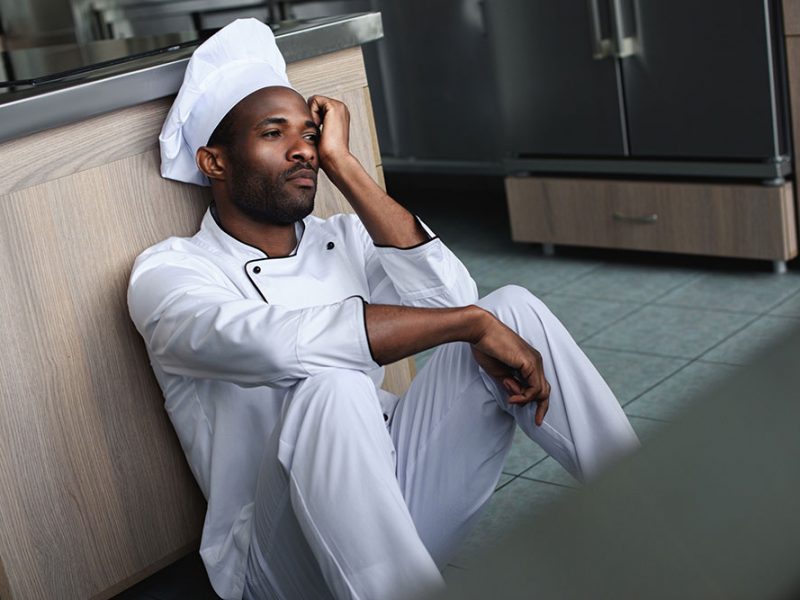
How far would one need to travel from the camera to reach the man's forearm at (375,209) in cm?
154

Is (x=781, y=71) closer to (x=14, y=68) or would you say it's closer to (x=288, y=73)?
(x=288, y=73)

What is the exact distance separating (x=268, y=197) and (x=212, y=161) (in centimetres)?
10

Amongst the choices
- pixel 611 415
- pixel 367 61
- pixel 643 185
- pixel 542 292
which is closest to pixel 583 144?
pixel 643 185

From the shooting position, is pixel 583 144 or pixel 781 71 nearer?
pixel 781 71

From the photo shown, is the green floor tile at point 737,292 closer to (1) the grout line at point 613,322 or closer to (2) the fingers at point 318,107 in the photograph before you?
(1) the grout line at point 613,322

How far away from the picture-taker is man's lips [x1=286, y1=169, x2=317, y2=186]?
1.49 m

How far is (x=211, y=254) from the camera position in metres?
1.49

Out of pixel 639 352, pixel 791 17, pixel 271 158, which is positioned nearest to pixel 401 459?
pixel 271 158

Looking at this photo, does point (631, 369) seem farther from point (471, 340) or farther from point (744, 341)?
point (471, 340)

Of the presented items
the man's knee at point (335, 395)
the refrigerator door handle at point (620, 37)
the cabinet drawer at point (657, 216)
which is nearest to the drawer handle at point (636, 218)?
the cabinet drawer at point (657, 216)

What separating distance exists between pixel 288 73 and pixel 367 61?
7.35 ft

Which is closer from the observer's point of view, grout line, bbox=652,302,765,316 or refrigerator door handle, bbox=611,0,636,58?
grout line, bbox=652,302,765,316

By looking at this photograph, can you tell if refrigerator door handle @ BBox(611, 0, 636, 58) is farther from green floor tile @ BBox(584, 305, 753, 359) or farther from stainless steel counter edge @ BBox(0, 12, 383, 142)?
stainless steel counter edge @ BBox(0, 12, 383, 142)

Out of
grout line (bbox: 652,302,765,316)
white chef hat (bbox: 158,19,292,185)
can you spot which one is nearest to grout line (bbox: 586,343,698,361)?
grout line (bbox: 652,302,765,316)
